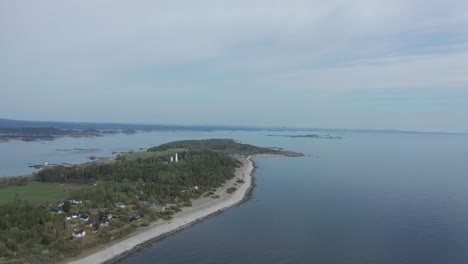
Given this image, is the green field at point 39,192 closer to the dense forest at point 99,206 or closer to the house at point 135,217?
the dense forest at point 99,206

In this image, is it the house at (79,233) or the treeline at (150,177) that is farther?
the treeline at (150,177)

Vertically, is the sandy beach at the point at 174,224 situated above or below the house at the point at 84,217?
below

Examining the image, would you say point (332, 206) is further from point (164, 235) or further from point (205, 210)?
point (164, 235)

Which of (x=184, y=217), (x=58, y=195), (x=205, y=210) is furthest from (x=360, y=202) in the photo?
(x=58, y=195)

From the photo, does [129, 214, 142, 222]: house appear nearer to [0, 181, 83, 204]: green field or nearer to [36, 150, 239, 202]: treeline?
[36, 150, 239, 202]: treeline

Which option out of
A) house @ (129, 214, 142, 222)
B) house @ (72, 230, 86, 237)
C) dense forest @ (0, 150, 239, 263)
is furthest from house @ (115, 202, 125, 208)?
house @ (72, 230, 86, 237)

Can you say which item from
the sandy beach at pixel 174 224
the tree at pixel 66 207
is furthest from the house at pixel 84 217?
the sandy beach at pixel 174 224

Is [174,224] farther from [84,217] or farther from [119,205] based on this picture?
[84,217]
